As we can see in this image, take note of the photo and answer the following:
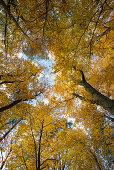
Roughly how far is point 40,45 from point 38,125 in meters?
4.84

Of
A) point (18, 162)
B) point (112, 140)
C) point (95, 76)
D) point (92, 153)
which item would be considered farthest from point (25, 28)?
point (92, 153)

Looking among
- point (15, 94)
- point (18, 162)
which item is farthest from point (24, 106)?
point (18, 162)

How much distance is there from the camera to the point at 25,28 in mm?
3178

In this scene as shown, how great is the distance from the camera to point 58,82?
6.21 m

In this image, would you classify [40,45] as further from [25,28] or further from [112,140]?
[112,140]

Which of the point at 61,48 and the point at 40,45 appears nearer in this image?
the point at 61,48

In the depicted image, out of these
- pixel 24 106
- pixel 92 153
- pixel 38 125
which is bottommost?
pixel 92 153

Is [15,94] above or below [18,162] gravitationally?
above

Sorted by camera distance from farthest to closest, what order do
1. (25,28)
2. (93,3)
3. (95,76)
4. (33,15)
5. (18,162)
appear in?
(95,76) < (18,162) < (25,28) < (33,15) < (93,3)

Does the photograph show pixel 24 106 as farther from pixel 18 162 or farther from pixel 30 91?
pixel 18 162

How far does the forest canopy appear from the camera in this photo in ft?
9.46

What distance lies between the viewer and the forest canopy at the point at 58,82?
9.46ft

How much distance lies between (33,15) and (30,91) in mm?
5313

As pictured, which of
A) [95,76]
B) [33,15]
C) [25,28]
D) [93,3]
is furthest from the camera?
[95,76]
